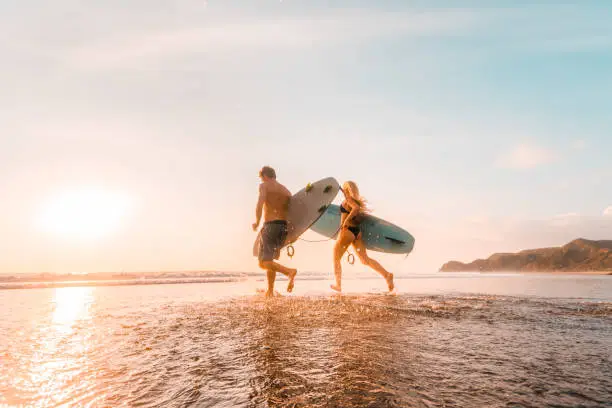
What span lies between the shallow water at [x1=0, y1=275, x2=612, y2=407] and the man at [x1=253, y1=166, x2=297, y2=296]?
318cm

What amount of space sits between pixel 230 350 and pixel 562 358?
2.57 m

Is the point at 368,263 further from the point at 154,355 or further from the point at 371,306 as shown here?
the point at 154,355

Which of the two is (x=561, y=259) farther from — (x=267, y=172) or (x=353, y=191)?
(x=267, y=172)

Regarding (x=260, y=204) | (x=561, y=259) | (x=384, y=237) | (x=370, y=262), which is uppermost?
(x=260, y=204)

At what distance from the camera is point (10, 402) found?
1.88 metres

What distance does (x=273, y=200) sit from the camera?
776 centimetres

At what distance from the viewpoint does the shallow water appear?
69.0 inches

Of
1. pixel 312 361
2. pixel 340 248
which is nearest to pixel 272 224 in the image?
pixel 340 248

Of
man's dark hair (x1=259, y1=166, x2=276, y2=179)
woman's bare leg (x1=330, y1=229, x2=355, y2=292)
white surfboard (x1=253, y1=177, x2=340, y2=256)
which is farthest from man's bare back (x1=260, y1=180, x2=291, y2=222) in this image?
woman's bare leg (x1=330, y1=229, x2=355, y2=292)

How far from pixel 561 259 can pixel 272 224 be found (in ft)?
233

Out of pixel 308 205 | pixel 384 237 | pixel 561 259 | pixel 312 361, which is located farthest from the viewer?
pixel 561 259

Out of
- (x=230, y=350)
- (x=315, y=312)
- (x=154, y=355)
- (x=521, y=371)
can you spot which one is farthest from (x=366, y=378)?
(x=315, y=312)

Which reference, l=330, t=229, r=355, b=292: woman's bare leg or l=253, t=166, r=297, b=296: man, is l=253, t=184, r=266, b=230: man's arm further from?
l=330, t=229, r=355, b=292: woman's bare leg

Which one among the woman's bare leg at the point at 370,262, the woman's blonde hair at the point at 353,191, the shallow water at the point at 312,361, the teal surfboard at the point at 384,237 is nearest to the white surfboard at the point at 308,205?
the woman's blonde hair at the point at 353,191
